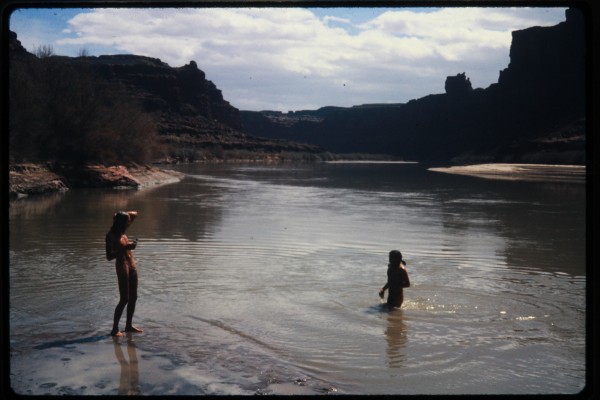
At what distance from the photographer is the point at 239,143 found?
12581 centimetres

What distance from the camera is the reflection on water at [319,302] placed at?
19.4 ft

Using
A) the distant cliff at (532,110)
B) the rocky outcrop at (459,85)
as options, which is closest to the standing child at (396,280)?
the distant cliff at (532,110)

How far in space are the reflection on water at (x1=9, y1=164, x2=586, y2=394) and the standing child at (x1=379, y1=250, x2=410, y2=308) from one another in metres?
0.22

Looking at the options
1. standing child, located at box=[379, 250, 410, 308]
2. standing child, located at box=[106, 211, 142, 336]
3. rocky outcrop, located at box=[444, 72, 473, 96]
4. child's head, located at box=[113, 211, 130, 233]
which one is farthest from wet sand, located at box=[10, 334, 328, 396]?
rocky outcrop, located at box=[444, 72, 473, 96]

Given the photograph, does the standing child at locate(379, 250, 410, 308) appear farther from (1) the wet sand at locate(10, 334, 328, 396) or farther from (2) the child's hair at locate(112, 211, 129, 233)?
(2) the child's hair at locate(112, 211, 129, 233)

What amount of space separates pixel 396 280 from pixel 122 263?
3453 millimetres

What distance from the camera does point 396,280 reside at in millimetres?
8406

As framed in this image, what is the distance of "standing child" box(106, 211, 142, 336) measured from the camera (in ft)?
21.9

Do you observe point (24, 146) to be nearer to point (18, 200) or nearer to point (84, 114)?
point (18, 200)

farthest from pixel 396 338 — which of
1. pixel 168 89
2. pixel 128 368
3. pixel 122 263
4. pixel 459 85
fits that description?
pixel 459 85

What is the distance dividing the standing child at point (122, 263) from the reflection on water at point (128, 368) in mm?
220

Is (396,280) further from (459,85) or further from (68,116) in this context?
(459,85)

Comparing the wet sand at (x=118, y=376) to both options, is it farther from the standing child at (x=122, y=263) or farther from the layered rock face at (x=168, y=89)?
the layered rock face at (x=168, y=89)

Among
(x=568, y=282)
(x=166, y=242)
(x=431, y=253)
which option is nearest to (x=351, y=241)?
(x=431, y=253)
